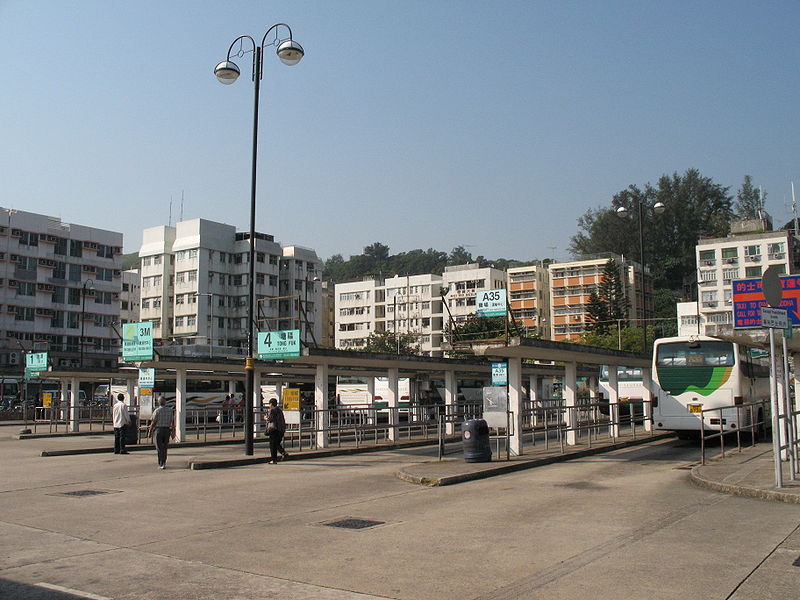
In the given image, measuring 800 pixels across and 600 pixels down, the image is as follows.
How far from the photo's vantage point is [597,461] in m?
18.7

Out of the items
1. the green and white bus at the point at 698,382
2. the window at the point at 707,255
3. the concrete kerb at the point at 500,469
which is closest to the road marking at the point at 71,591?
the concrete kerb at the point at 500,469

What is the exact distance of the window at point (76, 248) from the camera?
86.0m

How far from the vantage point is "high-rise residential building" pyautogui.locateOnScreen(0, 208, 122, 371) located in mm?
79062

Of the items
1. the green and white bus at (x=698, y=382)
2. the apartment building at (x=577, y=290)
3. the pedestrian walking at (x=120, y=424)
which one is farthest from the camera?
the apartment building at (x=577, y=290)

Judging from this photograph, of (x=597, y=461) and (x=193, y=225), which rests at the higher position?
(x=193, y=225)

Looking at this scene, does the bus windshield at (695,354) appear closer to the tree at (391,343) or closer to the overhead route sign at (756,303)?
the overhead route sign at (756,303)

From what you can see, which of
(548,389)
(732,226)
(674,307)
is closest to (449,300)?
(674,307)

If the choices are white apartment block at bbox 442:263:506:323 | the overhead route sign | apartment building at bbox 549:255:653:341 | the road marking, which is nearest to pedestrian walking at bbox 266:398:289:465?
the overhead route sign

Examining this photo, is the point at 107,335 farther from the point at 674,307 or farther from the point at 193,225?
the point at 674,307

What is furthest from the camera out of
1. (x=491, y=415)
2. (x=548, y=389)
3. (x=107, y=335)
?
(x=107, y=335)

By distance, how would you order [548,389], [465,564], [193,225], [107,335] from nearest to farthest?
[465,564] → [548,389] → [107,335] → [193,225]

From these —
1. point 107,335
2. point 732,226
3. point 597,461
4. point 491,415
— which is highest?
point 732,226

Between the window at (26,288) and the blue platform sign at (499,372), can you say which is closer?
the blue platform sign at (499,372)

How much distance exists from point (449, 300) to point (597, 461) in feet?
286
